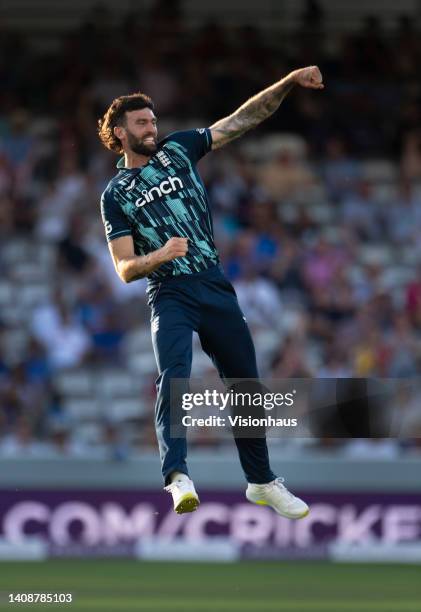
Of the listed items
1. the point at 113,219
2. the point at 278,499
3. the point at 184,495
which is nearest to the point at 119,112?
the point at 113,219

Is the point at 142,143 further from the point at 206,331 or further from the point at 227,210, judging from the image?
the point at 227,210

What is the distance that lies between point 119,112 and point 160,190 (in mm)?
467

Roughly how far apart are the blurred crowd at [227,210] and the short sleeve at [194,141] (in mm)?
4033

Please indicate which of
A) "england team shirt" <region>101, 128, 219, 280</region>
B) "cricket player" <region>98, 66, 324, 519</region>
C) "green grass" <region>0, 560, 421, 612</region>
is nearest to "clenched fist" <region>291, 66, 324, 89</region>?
"cricket player" <region>98, 66, 324, 519</region>

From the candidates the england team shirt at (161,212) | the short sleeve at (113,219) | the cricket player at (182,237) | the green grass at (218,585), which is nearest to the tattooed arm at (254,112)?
the cricket player at (182,237)

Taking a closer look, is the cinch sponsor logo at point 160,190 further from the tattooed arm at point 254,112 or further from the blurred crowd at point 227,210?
the blurred crowd at point 227,210

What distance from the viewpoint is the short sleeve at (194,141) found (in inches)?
312

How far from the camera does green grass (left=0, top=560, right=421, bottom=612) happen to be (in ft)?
33.0

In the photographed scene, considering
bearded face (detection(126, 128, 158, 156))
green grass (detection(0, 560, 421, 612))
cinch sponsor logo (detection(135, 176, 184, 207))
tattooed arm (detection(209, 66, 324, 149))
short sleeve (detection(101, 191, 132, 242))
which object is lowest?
green grass (detection(0, 560, 421, 612))

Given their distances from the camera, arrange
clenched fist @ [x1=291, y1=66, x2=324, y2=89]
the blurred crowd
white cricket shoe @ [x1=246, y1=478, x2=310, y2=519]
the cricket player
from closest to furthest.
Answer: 1. clenched fist @ [x1=291, y1=66, x2=324, y2=89]
2. the cricket player
3. white cricket shoe @ [x1=246, y1=478, x2=310, y2=519]
4. the blurred crowd

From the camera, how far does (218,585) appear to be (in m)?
11.2

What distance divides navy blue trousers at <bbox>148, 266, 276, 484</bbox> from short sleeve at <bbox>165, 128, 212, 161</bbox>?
2.05ft

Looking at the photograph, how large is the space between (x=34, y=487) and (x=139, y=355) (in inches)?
67.2

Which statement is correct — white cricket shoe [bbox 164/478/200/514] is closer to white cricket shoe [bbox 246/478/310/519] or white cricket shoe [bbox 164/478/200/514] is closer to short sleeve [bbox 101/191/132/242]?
white cricket shoe [bbox 246/478/310/519]
